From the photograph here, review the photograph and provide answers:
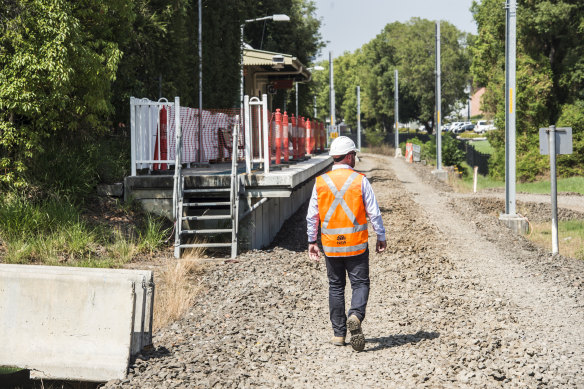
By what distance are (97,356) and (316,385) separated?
1844 millimetres

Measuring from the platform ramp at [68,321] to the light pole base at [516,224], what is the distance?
12.2 m


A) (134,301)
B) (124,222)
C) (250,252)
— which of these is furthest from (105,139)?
(134,301)

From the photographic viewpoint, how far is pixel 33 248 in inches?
391

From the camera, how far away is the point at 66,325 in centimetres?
606

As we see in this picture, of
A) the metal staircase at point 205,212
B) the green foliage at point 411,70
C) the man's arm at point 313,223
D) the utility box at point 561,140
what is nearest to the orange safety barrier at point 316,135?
the metal staircase at point 205,212

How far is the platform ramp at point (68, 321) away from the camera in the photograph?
5984 mm

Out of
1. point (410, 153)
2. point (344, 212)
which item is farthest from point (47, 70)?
point (410, 153)

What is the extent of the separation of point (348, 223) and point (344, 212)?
11cm

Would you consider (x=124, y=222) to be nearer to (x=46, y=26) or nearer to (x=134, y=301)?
A: (x=46, y=26)

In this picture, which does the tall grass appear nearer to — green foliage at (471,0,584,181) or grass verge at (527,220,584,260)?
grass verge at (527,220,584,260)

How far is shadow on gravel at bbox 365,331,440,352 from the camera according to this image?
701 centimetres

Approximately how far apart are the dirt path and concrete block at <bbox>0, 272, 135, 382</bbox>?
332 mm

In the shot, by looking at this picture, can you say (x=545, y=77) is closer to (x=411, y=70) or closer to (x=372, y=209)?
(x=372, y=209)

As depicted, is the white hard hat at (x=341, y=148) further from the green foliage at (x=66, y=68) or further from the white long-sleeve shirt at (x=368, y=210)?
the green foliage at (x=66, y=68)
